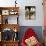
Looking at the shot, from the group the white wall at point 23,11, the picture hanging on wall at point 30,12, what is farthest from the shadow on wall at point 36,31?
the picture hanging on wall at point 30,12

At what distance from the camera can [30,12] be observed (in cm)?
520

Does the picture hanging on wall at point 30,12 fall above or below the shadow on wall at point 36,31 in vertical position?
above

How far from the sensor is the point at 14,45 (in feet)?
16.6

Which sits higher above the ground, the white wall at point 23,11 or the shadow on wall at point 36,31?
the white wall at point 23,11

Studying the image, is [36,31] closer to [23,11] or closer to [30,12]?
[30,12]

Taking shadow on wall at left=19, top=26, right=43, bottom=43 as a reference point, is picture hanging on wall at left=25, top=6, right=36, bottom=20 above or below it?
above

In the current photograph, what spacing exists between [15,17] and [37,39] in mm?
1016

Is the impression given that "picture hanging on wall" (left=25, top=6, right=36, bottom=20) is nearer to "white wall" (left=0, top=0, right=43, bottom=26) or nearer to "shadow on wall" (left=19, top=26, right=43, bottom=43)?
"white wall" (left=0, top=0, right=43, bottom=26)

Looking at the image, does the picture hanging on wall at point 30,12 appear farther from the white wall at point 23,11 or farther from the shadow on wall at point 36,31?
the shadow on wall at point 36,31

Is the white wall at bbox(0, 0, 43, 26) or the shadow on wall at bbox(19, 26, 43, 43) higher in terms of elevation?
the white wall at bbox(0, 0, 43, 26)

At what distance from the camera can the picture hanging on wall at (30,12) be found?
5174mm

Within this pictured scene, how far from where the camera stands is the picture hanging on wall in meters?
5.17

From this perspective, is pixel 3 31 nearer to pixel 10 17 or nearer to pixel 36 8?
pixel 10 17

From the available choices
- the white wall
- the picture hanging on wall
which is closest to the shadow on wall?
the white wall
